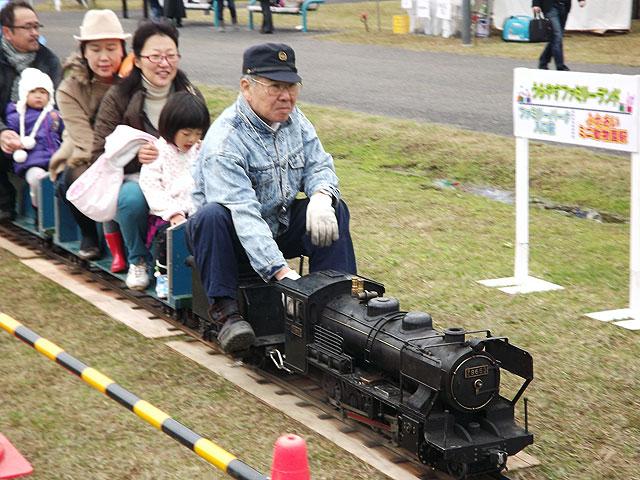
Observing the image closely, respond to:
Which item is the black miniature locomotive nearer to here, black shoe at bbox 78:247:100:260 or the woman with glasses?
the woman with glasses

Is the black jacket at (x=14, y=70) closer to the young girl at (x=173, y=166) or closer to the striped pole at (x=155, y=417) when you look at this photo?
the young girl at (x=173, y=166)

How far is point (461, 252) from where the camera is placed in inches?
376

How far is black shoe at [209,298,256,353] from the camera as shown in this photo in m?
6.48

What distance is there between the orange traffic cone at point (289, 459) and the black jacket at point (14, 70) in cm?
686

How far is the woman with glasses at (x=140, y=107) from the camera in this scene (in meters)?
8.01

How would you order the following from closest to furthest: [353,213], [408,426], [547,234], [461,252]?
[408,426]
[461,252]
[547,234]
[353,213]

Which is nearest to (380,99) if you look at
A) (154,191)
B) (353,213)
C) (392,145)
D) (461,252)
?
(392,145)

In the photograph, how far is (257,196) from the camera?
6824 mm

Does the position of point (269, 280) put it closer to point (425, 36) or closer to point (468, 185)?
point (468, 185)

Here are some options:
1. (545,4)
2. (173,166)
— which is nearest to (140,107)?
(173,166)

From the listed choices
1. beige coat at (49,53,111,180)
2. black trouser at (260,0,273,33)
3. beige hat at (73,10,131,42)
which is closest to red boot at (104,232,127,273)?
beige coat at (49,53,111,180)

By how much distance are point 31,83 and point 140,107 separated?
203 centimetres

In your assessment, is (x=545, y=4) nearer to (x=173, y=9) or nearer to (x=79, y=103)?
(x=173, y=9)

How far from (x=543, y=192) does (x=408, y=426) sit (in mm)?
6810
